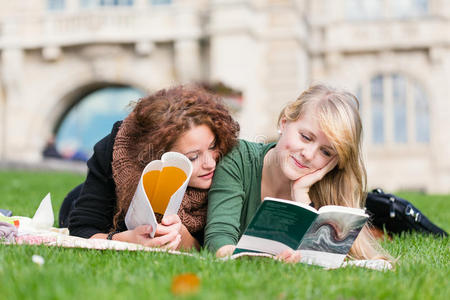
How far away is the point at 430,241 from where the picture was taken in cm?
382

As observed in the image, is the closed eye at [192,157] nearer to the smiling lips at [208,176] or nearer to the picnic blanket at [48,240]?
the smiling lips at [208,176]

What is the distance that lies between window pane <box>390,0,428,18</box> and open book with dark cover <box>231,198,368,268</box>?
15.7 metres

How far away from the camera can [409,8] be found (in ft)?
56.4

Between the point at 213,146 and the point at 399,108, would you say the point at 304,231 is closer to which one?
the point at 213,146

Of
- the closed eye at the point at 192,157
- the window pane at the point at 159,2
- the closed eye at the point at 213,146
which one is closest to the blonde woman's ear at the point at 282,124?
the closed eye at the point at 213,146

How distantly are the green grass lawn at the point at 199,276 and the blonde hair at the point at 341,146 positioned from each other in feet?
0.91

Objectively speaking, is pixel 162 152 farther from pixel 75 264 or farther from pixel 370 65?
pixel 370 65

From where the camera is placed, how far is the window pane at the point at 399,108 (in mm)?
16938

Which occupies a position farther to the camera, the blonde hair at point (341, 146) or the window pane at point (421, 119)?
the window pane at point (421, 119)

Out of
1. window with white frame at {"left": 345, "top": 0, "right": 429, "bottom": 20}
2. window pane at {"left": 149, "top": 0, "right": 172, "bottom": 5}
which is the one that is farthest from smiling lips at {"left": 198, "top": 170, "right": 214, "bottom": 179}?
window with white frame at {"left": 345, "top": 0, "right": 429, "bottom": 20}

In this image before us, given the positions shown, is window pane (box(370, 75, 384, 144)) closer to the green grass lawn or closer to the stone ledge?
the stone ledge

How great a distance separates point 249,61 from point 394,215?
414 inches

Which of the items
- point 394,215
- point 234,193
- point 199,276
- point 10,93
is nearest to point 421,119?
point 10,93

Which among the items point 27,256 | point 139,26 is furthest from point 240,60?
point 27,256
